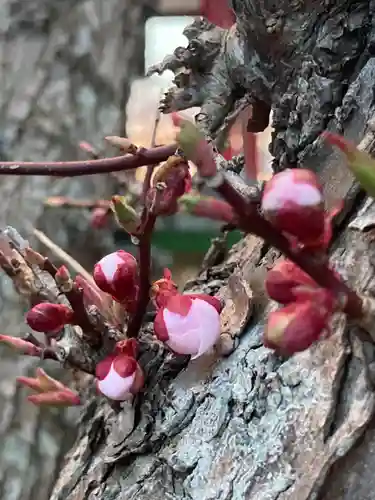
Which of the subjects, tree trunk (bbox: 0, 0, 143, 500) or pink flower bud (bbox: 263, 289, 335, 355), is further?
tree trunk (bbox: 0, 0, 143, 500)

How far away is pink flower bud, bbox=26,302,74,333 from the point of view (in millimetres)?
343

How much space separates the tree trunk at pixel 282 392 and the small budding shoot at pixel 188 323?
26mm

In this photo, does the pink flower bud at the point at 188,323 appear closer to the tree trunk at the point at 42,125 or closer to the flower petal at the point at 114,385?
the flower petal at the point at 114,385

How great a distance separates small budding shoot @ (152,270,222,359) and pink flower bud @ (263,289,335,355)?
0.10m

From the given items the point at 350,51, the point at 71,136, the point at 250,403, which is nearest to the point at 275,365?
the point at 250,403

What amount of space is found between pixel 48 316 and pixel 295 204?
167 millimetres

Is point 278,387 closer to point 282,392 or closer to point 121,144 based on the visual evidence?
point 282,392

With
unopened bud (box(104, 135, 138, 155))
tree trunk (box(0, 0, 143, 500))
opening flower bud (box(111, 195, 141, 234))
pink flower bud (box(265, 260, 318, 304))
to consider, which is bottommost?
pink flower bud (box(265, 260, 318, 304))

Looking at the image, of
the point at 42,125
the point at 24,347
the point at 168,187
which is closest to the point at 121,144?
the point at 168,187

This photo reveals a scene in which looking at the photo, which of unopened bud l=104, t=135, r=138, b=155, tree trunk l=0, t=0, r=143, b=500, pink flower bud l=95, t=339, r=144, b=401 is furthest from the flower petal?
tree trunk l=0, t=0, r=143, b=500

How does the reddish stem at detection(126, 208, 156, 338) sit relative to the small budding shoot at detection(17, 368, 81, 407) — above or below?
above

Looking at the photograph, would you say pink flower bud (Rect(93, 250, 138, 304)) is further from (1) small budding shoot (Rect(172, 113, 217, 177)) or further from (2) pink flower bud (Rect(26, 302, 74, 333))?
(1) small budding shoot (Rect(172, 113, 217, 177))

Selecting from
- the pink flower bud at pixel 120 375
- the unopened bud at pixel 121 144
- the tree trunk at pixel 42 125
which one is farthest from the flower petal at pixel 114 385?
the tree trunk at pixel 42 125

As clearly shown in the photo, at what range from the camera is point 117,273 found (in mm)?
331
